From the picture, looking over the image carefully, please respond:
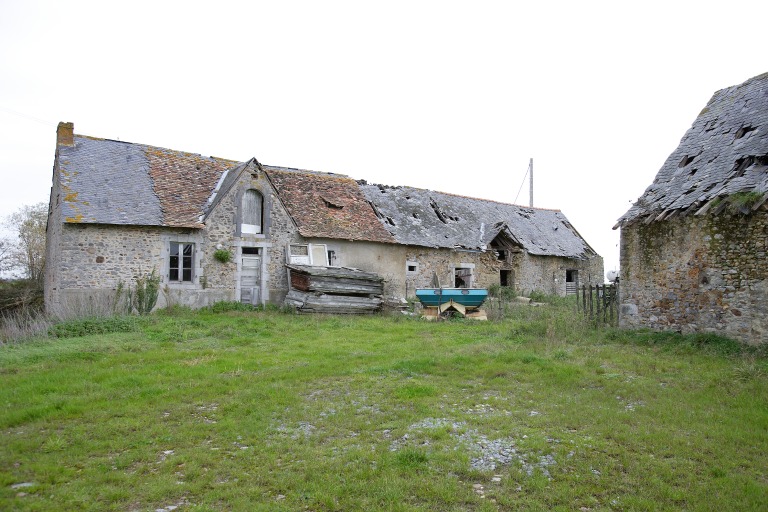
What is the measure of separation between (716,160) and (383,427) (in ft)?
40.0

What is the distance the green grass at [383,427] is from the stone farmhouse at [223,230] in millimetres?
5977

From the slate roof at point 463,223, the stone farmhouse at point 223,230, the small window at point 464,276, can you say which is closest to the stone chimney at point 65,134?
the stone farmhouse at point 223,230

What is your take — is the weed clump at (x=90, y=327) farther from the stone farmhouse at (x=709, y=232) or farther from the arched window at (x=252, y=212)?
the stone farmhouse at (x=709, y=232)

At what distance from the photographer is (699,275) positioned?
12.7 meters

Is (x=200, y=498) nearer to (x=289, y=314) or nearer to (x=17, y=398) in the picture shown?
(x=17, y=398)

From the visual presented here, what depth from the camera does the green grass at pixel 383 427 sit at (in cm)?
488

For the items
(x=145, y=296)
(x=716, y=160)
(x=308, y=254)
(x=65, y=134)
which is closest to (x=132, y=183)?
(x=65, y=134)

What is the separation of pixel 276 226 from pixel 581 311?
11891 millimetres

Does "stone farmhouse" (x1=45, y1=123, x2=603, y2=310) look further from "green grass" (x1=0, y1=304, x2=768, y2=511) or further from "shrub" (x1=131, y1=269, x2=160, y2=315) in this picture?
"green grass" (x1=0, y1=304, x2=768, y2=511)

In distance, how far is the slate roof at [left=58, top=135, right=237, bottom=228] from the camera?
58.2ft

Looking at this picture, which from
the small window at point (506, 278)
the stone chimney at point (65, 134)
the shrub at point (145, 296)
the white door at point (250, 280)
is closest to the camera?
the shrub at point (145, 296)

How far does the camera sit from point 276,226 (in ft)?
68.2

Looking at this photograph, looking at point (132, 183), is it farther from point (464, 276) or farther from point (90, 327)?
point (464, 276)

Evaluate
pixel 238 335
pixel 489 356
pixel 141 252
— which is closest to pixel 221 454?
pixel 489 356
